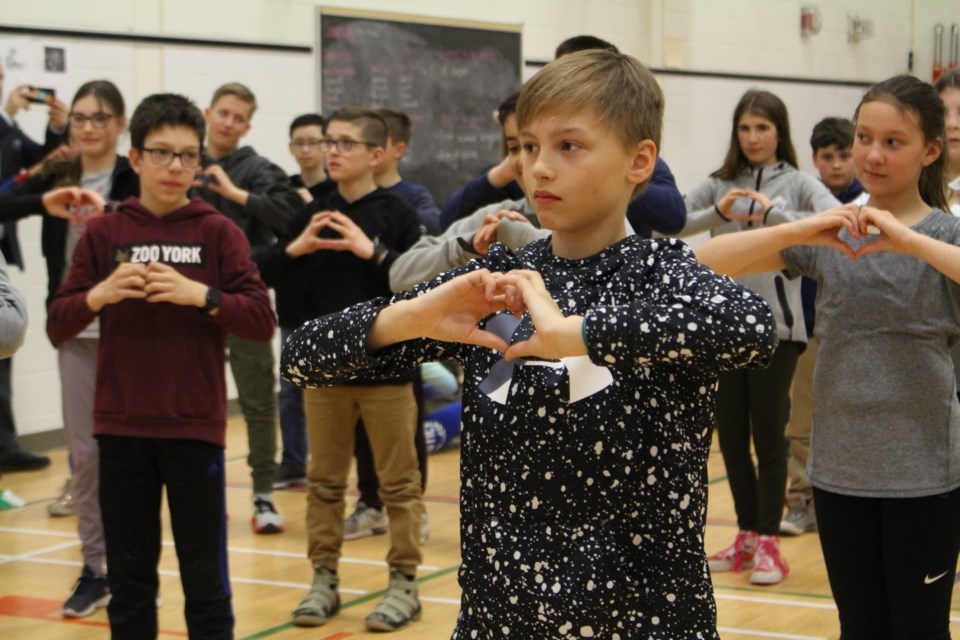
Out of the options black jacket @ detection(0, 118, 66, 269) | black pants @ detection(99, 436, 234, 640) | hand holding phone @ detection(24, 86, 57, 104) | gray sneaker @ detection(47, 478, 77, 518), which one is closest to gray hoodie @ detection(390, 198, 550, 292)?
black pants @ detection(99, 436, 234, 640)

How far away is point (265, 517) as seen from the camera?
217 inches

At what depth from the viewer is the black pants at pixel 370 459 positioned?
5.32m

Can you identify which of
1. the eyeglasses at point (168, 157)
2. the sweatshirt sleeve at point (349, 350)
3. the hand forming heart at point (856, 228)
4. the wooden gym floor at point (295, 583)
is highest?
the eyeglasses at point (168, 157)

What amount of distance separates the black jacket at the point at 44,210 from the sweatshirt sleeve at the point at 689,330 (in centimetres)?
340

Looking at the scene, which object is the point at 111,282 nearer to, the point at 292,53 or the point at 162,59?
the point at 162,59

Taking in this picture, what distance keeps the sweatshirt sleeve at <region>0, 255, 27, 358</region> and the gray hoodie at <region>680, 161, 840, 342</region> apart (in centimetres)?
278

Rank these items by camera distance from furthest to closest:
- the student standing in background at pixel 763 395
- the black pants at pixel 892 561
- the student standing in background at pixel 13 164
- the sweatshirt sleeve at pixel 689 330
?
the student standing in background at pixel 13 164
the student standing in background at pixel 763 395
the black pants at pixel 892 561
the sweatshirt sleeve at pixel 689 330

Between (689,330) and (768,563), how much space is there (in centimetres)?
325

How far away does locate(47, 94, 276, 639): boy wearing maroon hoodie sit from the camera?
11.3ft

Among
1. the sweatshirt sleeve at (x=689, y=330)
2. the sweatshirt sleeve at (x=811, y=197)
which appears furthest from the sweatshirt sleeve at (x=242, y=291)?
the sweatshirt sleeve at (x=811, y=197)

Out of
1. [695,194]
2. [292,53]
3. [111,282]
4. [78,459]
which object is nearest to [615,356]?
[111,282]

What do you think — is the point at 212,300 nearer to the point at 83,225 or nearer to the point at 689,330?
the point at 83,225

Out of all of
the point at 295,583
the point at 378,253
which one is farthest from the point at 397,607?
the point at 378,253

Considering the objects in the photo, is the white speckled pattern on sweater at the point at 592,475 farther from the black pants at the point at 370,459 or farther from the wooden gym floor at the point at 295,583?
the black pants at the point at 370,459
